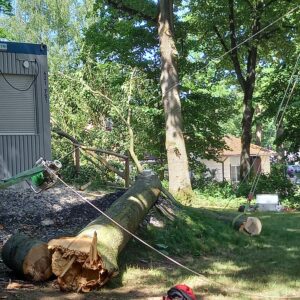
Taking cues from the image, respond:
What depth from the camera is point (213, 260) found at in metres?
8.63

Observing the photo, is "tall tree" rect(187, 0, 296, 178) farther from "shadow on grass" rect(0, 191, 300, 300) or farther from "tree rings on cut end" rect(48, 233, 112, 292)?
"tree rings on cut end" rect(48, 233, 112, 292)

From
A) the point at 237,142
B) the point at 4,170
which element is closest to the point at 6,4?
the point at 4,170

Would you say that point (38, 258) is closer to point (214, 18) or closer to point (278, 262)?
point (278, 262)

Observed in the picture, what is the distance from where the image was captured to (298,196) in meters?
20.5

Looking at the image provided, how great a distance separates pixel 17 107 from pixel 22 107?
0.13m

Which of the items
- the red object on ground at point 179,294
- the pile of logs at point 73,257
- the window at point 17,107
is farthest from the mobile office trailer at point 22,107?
the red object on ground at point 179,294

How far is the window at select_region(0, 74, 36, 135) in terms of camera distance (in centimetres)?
1270

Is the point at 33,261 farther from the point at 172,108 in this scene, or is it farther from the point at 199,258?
the point at 172,108

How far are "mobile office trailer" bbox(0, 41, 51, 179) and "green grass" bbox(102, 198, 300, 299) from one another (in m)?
4.47

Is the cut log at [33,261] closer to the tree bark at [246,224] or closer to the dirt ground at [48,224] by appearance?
the dirt ground at [48,224]

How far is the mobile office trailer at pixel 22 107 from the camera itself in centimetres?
1265

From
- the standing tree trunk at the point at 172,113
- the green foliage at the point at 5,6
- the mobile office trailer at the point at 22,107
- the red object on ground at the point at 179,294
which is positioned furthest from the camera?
the standing tree trunk at the point at 172,113

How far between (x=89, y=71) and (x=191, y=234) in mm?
14717

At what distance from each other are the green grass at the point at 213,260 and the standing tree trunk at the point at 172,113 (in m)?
4.88
